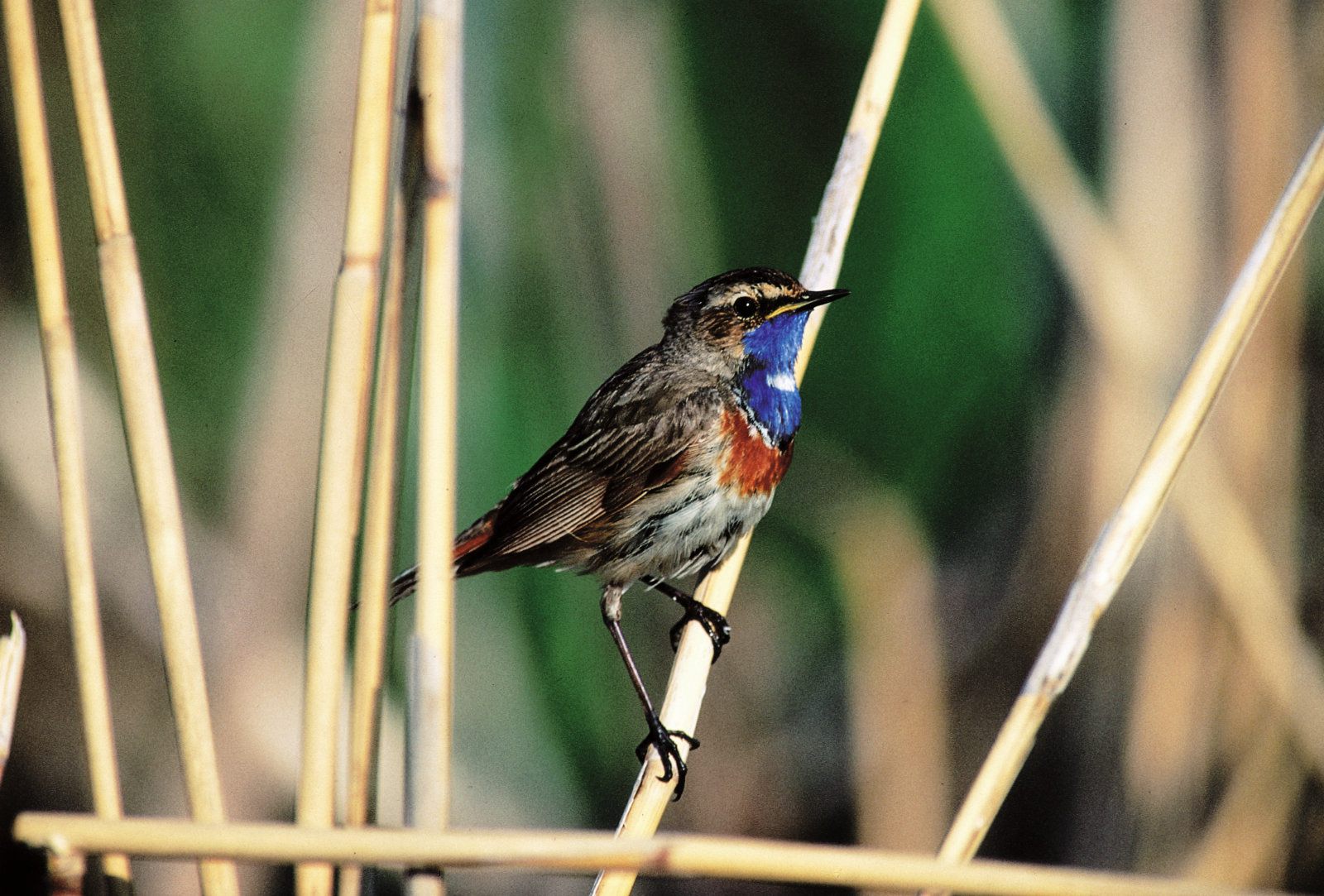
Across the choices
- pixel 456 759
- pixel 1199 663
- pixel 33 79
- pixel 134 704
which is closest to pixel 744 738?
pixel 456 759

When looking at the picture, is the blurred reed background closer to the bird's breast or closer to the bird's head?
the bird's head

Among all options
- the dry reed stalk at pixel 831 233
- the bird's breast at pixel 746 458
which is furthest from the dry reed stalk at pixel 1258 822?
the dry reed stalk at pixel 831 233

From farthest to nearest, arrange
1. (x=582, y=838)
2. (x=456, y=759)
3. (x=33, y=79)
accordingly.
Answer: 1. (x=456, y=759)
2. (x=33, y=79)
3. (x=582, y=838)

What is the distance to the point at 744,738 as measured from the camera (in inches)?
153

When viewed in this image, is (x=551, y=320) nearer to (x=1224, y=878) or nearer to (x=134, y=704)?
(x=134, y=704)

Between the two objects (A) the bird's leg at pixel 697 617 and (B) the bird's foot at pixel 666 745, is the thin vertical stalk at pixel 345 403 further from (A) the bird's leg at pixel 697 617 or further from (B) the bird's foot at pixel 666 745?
(A) the bird's leg at pixel 697 617

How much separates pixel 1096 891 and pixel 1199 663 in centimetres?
208

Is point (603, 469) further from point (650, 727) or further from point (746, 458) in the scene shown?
point (650, 727)

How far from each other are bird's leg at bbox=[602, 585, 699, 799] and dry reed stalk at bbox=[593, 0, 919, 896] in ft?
0.08

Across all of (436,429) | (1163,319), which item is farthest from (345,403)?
(1163,319)

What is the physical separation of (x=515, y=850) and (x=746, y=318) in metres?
2.01

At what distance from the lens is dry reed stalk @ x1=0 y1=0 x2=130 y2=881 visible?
1.79 meters

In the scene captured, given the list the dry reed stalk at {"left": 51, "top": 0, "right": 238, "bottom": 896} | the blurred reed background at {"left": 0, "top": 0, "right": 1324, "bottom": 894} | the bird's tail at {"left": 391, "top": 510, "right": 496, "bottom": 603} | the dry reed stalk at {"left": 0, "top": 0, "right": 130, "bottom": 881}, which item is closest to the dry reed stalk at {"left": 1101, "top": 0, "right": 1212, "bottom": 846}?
the blurred reed background at {"left": 0, "top": 0, "right": 1324, "bottom": 894}

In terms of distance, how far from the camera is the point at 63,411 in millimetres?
1836
